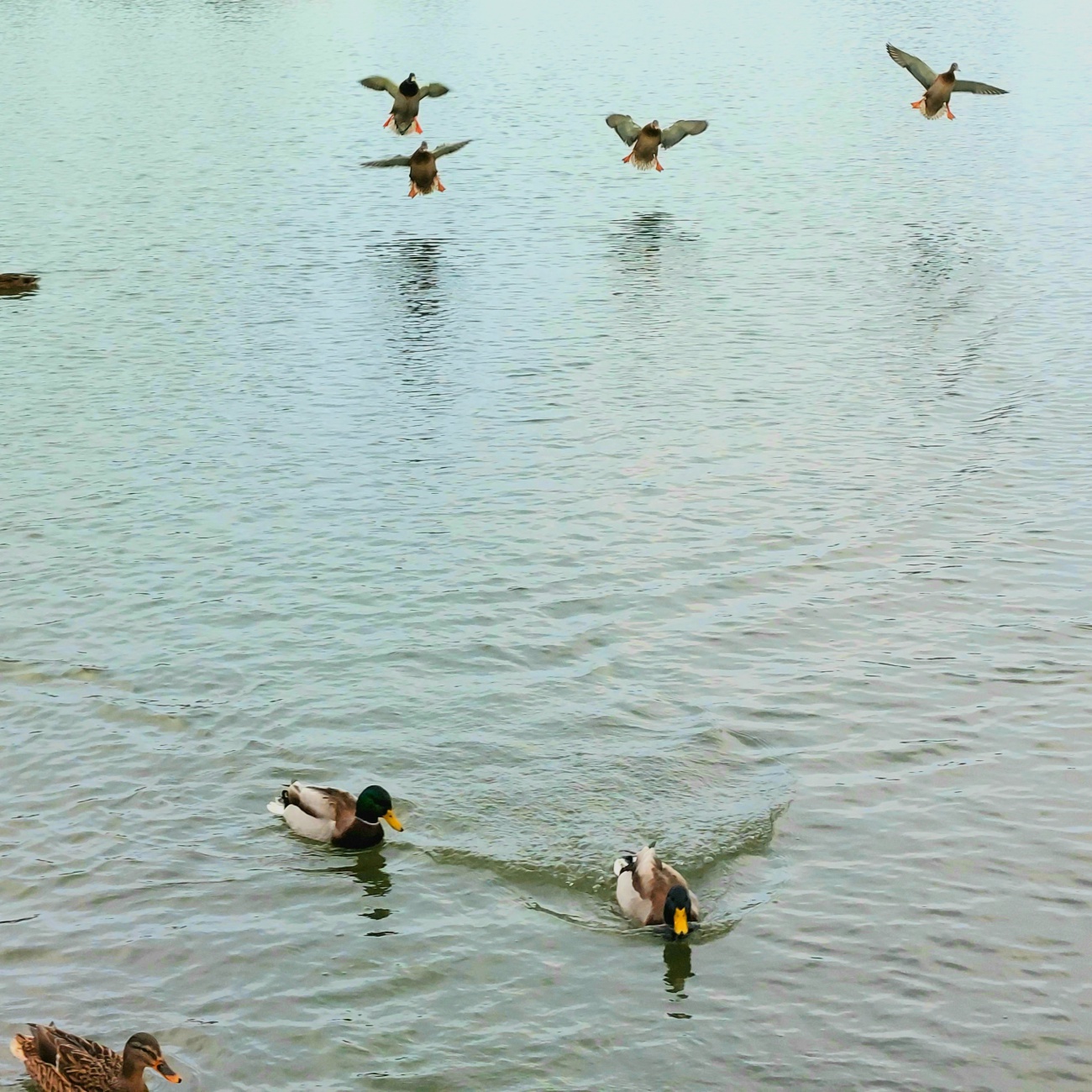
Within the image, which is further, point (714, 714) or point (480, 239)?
point (480, 239)

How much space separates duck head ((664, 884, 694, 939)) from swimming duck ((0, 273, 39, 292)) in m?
23.6

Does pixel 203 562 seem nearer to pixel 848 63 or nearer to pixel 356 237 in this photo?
pixel 356 237

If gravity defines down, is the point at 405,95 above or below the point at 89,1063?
above

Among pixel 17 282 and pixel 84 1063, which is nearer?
pixel 84 1063

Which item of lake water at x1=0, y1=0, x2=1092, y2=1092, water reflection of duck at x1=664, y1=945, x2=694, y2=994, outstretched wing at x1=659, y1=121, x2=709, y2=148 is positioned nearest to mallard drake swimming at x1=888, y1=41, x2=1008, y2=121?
lake water at x1=0, y1=0, x2=1092, y2=1092

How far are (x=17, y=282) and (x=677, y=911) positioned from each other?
2386 cm

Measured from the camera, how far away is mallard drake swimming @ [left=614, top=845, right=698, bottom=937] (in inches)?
451

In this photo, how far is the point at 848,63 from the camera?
62969mm

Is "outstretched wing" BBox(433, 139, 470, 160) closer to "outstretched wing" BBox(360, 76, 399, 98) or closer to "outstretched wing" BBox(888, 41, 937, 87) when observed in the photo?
"outstretched wing" BBox(360, 76, 399, 98)

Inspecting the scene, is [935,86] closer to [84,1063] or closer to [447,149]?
[447,149]

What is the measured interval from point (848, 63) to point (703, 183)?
941 inches

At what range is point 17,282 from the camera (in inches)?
1228

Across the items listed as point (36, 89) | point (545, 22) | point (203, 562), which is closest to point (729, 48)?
point (545, 22)

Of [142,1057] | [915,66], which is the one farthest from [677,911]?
[915,66]
